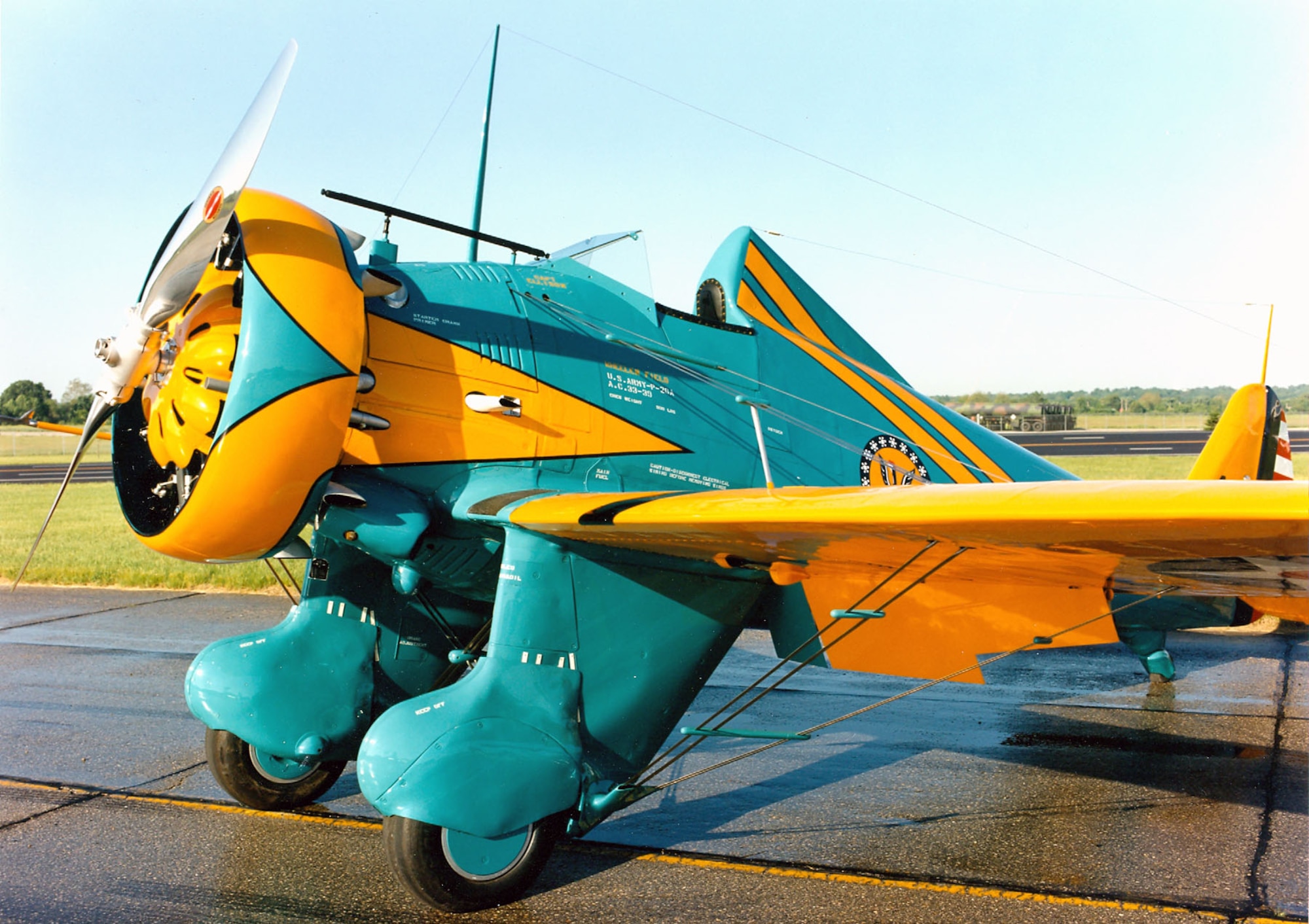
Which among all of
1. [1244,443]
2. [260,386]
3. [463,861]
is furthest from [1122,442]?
[260,386]

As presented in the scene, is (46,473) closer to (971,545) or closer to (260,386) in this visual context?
(260,386)

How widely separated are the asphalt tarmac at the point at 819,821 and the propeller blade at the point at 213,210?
231 cm

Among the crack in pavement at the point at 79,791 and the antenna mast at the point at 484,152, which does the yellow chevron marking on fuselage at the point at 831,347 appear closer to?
the antenna mast at the point at 484,152

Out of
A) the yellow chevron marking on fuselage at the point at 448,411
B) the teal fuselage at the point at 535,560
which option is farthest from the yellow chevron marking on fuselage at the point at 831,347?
the yellow chevron marking on fuselage at the point at 448,411


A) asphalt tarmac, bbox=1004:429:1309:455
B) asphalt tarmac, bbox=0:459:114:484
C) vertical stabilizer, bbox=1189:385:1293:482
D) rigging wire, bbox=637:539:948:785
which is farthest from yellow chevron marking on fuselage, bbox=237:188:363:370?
asphalt tarmac, bbox=0:459:114:484

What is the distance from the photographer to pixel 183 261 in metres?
4.12

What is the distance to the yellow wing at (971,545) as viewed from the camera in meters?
2.96

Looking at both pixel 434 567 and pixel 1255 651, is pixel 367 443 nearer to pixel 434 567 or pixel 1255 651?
pixel 434 567

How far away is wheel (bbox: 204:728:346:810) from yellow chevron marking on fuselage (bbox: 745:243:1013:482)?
340 cm

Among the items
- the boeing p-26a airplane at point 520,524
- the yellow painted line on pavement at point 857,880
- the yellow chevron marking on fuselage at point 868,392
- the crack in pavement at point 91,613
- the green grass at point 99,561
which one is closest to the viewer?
the boeing p-26a airplane at point 520,524

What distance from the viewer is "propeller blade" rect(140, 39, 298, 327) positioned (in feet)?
13.2

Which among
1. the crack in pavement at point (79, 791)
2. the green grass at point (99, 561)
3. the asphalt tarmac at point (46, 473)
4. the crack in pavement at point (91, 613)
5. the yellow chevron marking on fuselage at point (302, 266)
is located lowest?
the asphalt tarmac at point (46, 473)

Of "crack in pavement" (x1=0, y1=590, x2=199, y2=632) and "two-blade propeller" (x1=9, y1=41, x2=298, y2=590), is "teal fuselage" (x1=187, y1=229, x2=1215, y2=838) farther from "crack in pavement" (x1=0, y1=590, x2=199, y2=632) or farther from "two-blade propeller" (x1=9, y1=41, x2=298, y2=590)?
"crack in pavement" (x1=0, y1=590, x2=199, y2=632)

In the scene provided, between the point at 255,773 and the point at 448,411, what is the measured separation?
2.08 meters
